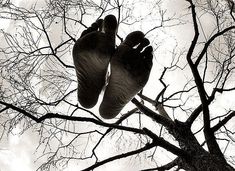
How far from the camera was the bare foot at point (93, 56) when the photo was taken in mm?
2650

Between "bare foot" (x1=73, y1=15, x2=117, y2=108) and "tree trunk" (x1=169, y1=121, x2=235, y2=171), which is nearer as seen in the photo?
"bare foot" (x1=73, y1=15, x2=117, y2=108)

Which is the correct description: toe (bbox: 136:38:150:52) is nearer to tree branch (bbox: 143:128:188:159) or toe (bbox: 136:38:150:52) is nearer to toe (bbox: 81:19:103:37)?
toe (bbox: 81:19:103:37)

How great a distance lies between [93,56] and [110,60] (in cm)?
18

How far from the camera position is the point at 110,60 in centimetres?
280

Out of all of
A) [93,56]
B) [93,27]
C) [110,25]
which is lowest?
[93,56]

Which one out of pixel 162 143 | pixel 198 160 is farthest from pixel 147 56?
pixel 198 160

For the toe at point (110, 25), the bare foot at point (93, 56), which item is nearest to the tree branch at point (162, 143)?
the bare foot at point (93, 56)

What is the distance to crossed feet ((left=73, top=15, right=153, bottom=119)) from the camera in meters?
2.67

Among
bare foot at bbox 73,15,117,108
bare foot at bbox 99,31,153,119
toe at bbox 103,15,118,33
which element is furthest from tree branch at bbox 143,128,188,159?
toe at bbox 103,15,118,33

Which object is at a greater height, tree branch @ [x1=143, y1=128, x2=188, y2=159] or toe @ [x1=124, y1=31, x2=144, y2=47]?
toe @ [x1=124, y1=31, x2=144, y2=47]

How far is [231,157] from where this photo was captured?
424 centimetres

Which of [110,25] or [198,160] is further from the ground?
Answer: [110,25]

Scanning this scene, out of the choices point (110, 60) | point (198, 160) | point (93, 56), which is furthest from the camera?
point (198, 160)

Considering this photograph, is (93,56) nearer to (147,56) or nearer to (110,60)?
(110,60)
